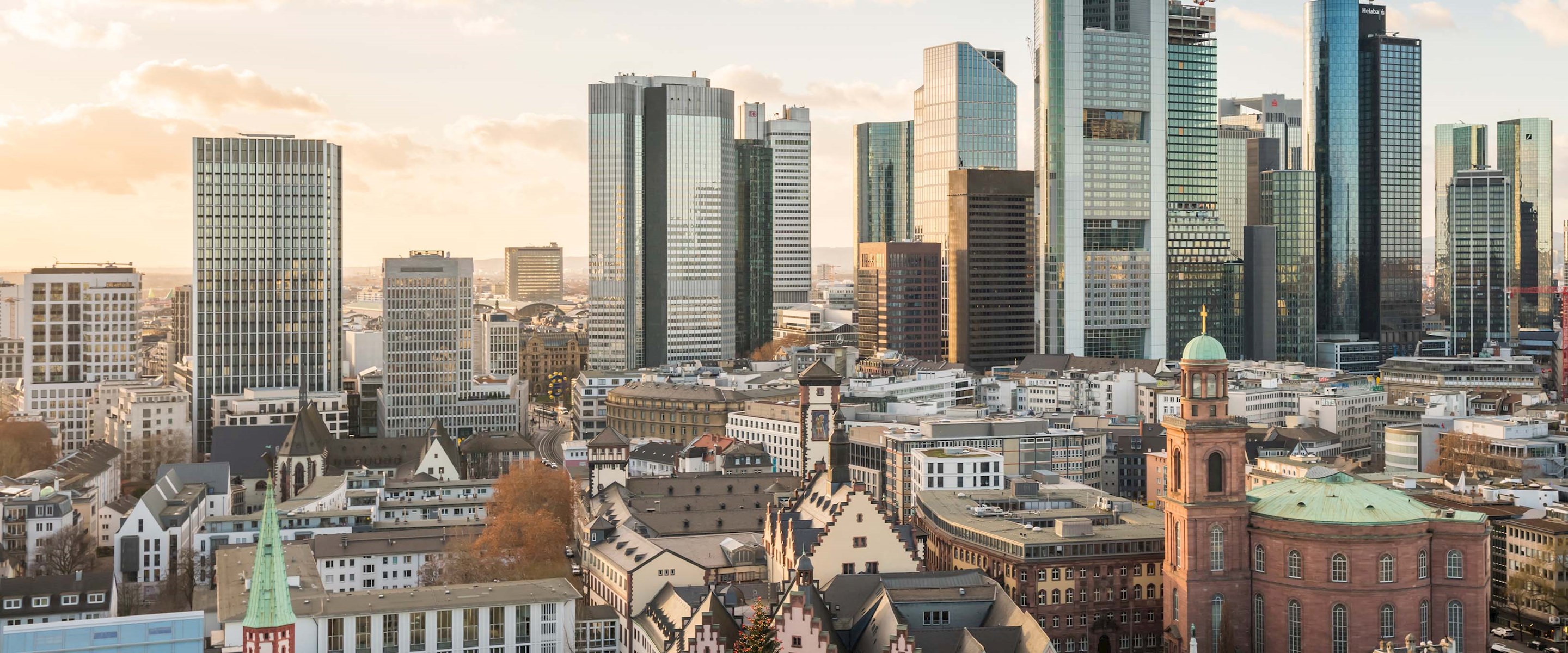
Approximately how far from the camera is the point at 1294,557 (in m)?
101

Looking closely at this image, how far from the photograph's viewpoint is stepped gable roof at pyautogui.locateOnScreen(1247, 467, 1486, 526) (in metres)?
100

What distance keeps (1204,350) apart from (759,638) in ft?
121

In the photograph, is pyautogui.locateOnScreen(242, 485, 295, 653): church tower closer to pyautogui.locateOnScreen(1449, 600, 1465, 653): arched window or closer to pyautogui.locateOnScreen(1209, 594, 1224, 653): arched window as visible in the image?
pyautogui.locateOnScreen(1209, 594, 1224, 653): arched window

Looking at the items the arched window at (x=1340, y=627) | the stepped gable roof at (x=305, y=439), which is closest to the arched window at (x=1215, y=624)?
the arched window at (x=1340, y=627)

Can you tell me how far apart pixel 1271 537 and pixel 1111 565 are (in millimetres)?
10950

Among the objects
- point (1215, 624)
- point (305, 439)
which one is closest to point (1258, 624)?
point (1215, 624)

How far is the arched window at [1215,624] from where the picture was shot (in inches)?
4050

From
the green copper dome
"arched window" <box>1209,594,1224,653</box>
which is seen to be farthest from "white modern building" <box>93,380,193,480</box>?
"arched window" <box>1209,594,1224,653</box>

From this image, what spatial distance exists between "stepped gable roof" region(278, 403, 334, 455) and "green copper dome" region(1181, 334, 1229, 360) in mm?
93138

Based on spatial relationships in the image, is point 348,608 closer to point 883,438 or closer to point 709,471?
point 709,471

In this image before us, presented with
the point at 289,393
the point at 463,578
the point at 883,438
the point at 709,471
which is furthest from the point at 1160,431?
the point at 289,393

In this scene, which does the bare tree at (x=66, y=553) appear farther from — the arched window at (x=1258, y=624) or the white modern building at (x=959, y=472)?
the arched window at (x=1258, y=624)

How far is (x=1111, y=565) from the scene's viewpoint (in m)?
109

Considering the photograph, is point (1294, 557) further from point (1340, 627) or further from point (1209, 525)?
point (1209, 525)
